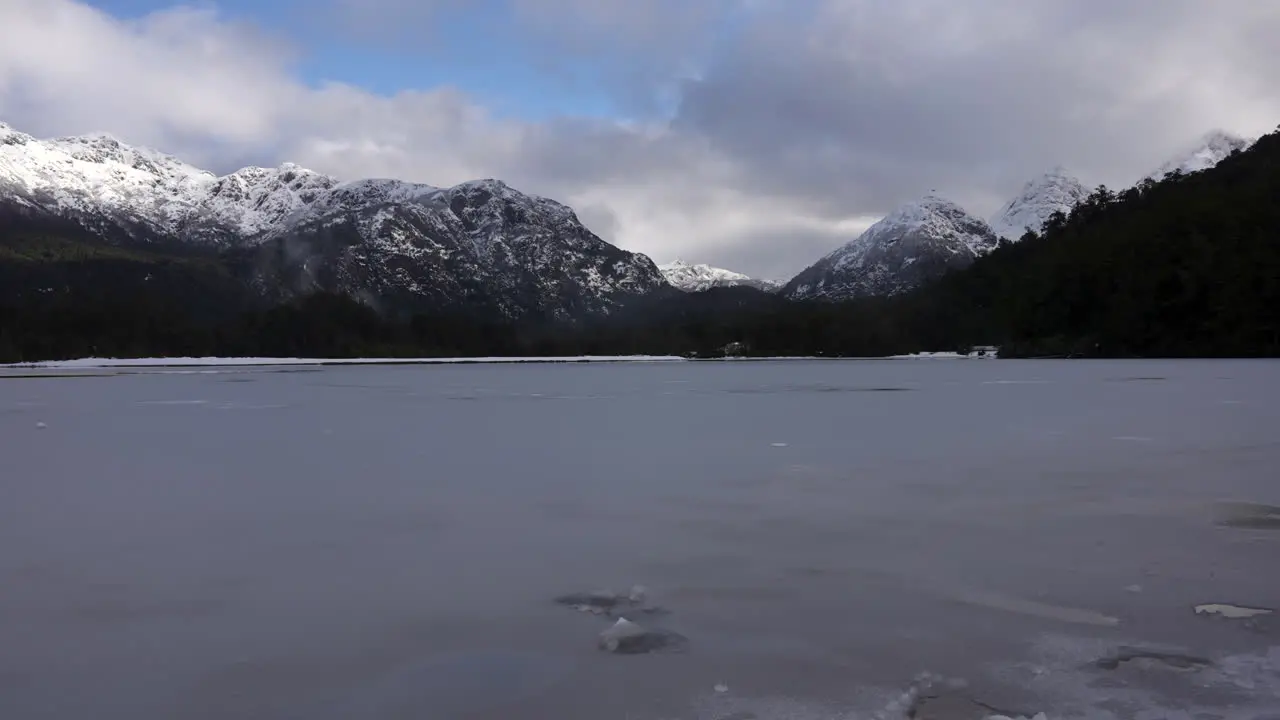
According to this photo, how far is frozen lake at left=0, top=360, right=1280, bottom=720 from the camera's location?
11.9 feet

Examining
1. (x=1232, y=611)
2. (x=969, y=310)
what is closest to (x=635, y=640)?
(x=1232, y=611)

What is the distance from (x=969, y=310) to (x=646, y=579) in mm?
130347

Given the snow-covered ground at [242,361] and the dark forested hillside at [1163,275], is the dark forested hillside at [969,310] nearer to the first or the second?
the dark forested hillside at [1163,275]

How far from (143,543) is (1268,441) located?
12899 millimetres

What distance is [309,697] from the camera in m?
3.57

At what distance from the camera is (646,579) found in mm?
5387

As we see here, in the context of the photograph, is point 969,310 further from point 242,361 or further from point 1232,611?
point 1232,611

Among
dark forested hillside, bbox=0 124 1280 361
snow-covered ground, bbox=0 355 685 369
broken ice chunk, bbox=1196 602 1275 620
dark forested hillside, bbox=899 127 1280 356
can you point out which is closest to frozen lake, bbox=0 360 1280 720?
broken ice chunk, bbox=1196 602 1275 620

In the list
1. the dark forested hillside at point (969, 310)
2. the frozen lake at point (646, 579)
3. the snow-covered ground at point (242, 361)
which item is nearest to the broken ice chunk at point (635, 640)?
the frozen lake at point (646, 579)

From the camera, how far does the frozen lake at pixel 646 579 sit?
142 inches

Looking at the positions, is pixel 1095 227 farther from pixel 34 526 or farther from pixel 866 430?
pixel 34 526

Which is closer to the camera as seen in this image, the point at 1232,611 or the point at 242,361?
the point at 1232,611

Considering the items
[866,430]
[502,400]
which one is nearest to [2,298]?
[502,400]

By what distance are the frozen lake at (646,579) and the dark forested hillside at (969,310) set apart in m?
70.8
